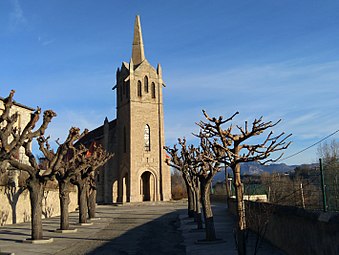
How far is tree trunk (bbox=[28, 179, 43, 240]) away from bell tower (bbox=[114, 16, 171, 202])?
104 feet

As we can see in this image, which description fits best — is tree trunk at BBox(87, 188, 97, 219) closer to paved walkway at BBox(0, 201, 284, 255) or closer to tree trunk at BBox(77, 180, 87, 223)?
tree trunk at BBox(77, 180, 87, 223)

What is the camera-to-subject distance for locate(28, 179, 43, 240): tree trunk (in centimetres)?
1580

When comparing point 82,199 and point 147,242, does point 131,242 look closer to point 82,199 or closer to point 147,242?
point 147,242

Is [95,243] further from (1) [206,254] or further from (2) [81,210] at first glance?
(2) [81,210]

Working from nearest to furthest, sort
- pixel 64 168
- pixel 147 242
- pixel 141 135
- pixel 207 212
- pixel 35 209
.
Result: pixel 207 212 < pixel 147 242 < pixel 35 209 < pixel 64 168 < pixel 141 135

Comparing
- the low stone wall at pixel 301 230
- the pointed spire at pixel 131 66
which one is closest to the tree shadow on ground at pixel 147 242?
the low stone wall at pixel 301 230

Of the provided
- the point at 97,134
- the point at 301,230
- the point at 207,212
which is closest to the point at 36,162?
the point at 207,212

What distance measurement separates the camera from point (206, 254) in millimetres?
12219

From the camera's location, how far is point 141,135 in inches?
1982

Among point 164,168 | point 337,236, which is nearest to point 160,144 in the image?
point 164,168

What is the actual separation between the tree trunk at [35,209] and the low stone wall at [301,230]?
9.35 meters

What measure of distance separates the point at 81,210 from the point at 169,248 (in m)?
10.3

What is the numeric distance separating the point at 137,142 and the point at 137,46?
634 inches

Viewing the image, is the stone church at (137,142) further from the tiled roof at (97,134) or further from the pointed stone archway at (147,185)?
the tiled roof at (97,134)
